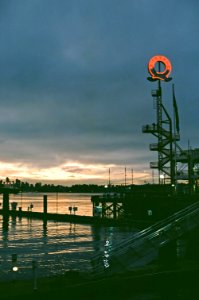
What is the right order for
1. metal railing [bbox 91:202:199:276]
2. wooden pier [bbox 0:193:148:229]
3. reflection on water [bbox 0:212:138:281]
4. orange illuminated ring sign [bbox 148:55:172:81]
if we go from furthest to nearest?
orange illuminated ring sign [bbox 148:55:172:81] → wooden pier [bbox 0:193:148:229] → reflection on water [bbox 0:212:138:281] → metal railing [bbox 91:202:199:276]

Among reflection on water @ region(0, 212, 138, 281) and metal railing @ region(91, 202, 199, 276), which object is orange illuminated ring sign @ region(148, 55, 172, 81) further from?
metal railing @ region(91, 202, 199, 276)

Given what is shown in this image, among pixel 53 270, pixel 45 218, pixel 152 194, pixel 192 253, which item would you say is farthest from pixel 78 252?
pixel 45 218

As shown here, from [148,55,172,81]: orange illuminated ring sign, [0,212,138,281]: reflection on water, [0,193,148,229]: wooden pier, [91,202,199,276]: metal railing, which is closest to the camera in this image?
[91,202,199,276]: metal railing

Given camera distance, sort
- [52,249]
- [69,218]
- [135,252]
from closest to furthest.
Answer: [135,252], [52,249], [69,218]

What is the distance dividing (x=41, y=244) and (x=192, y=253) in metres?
17.1

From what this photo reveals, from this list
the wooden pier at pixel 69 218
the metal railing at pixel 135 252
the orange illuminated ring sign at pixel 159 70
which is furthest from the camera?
the orange illuminated ring sign at pixel 159 70

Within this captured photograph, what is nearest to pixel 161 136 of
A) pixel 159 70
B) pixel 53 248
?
pixel 159 70

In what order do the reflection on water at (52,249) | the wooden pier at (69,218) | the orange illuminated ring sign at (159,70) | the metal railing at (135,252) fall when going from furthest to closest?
the orange illuminated ring sign at (159,70) < the wooden pier at (69,218) < the reflection on water at (52,249) < the metal railing at (135,252)

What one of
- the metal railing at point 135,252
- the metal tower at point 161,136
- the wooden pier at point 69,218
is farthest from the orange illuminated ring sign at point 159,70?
→ the metal railing at point 135,252

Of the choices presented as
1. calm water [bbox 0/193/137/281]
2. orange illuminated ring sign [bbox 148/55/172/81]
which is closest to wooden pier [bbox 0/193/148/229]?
calm water [bbox 0/193/137/281]

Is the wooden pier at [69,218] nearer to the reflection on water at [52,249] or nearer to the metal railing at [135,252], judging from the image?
the reflection on water at [52,249]

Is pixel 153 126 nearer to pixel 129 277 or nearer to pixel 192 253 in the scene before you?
pixel 192 253

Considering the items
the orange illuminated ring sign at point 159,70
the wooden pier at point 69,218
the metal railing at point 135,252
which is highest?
the orange illuminated ring sign at point 159,70

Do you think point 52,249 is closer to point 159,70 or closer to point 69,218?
A: point 69,218
